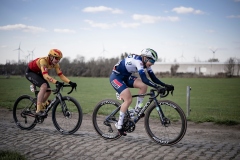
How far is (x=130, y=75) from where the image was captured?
23.7 feet

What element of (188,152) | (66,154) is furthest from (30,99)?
(188,152)

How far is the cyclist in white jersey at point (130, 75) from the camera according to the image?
659cm

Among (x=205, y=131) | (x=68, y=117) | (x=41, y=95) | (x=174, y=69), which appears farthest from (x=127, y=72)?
(x=174, y=69)

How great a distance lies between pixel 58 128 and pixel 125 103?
2.60 meters

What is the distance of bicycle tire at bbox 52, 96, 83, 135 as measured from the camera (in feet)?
24.6

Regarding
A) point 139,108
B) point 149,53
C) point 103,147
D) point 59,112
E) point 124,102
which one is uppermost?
point 149,53

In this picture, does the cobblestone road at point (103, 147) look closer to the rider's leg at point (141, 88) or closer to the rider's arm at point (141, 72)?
the rider's leg at point (141, 88)

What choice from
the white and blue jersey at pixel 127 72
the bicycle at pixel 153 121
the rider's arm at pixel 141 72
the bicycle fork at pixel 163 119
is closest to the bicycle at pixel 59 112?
the bicycle at pixel 153 121

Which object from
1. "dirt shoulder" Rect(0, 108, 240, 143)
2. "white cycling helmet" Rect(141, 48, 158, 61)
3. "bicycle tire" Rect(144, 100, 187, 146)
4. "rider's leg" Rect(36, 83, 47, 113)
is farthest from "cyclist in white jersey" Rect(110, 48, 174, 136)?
"rider's leg" Rect(36, 83, 47, 113)

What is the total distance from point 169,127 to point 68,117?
10.4 ft

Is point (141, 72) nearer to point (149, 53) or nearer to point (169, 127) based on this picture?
point (149, 53)

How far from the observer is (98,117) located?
23.9 feet

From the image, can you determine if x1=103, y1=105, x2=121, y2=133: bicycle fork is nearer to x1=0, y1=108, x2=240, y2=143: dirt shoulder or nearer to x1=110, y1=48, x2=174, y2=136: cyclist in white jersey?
x1=110, y1=48, x2=174, y2=136: cyclist in white jersey

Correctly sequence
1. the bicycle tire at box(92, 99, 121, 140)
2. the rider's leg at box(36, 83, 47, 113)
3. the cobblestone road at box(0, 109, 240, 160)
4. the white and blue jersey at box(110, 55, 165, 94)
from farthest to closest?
the rider's leg at box(36, 83, 47, 113) → the bicycle tire at box(92, 99, 121, 140) → the white and blue jersey at box(110, 55, 165, 94) → the cobblestone road at box(0, 109, 240, 160)
